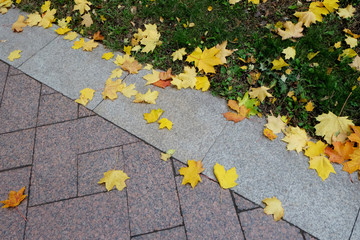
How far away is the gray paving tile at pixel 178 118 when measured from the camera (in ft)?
7.33

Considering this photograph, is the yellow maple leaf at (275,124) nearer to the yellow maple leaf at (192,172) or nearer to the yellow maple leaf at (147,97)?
the yellow maple leaf at (192,172)

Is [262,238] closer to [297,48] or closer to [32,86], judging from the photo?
[297,48]

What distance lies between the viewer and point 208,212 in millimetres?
1941

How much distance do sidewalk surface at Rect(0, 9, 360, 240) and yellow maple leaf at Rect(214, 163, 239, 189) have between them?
4 centimetres

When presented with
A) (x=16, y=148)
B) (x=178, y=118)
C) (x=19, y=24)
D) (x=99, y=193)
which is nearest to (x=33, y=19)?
(x=19, y=24)

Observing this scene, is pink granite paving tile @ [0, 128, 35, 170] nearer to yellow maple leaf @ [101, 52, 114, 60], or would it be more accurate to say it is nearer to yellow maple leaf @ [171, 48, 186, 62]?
yellow maple leaf @ [101, 52, 114, 60]

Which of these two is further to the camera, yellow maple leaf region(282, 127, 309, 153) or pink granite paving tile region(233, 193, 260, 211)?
yellow maple leaf region(282, 127, 309, 153)

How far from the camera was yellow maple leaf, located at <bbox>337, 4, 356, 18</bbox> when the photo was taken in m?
2.86

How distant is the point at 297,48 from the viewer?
266 centimetres

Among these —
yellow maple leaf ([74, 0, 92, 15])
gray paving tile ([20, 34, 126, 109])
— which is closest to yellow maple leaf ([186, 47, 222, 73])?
gray paving tile ([20, 34, 126, 109])

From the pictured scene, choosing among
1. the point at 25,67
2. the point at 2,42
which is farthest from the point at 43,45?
the point at 2,42

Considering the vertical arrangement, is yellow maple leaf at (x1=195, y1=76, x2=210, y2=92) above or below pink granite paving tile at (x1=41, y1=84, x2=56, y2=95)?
above

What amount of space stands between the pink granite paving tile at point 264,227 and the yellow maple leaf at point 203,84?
45.1 inches

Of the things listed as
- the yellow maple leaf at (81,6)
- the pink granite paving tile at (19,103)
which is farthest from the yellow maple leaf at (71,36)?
the pink granite paving tile at (19,103)
